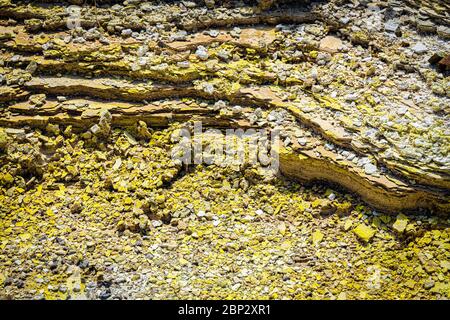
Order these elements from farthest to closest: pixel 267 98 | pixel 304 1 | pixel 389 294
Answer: pixel 304 1
pixel 267 98
pixel 389 294

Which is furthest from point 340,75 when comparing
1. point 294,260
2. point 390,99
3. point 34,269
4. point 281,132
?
point 34,269

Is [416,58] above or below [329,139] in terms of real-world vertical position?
above

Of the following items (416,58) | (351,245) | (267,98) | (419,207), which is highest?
(416,58)

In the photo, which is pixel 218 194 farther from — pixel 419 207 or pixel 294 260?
pixel 419 207

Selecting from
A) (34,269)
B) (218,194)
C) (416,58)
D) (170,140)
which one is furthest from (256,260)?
(416,58)

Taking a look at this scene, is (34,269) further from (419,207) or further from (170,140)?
(419,207)

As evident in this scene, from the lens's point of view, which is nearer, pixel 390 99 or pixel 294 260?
→ pixel 294 260

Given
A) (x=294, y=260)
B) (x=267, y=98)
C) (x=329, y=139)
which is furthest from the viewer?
(x=267, y=98)
